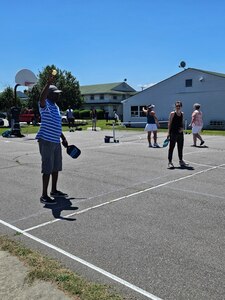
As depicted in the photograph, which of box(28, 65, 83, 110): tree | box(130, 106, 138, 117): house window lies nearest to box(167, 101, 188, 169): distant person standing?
box(130, 106, 138, 117): house window

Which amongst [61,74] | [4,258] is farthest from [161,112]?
[4,258]

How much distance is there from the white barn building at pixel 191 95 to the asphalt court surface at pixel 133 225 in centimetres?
2230

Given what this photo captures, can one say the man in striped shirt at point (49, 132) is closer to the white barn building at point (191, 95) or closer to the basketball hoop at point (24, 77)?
the basketball hoop at point (24, 77)

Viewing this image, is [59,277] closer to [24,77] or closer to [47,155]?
[47,155]

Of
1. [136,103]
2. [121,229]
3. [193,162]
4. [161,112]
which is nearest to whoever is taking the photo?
[121,229]

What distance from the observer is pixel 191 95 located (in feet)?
105

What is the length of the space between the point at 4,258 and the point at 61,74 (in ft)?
165

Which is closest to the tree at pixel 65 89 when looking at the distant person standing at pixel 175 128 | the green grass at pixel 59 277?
the distant person standing at pixel 175 128

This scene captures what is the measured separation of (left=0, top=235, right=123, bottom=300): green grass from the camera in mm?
3131

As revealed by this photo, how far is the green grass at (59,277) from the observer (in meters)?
3.13

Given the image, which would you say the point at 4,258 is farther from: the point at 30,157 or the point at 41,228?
the point at 30,157

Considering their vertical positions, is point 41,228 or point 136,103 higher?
point 136,103

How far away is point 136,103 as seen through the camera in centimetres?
3719

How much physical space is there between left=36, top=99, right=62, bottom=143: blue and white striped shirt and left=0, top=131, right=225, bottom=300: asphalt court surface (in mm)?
1167
